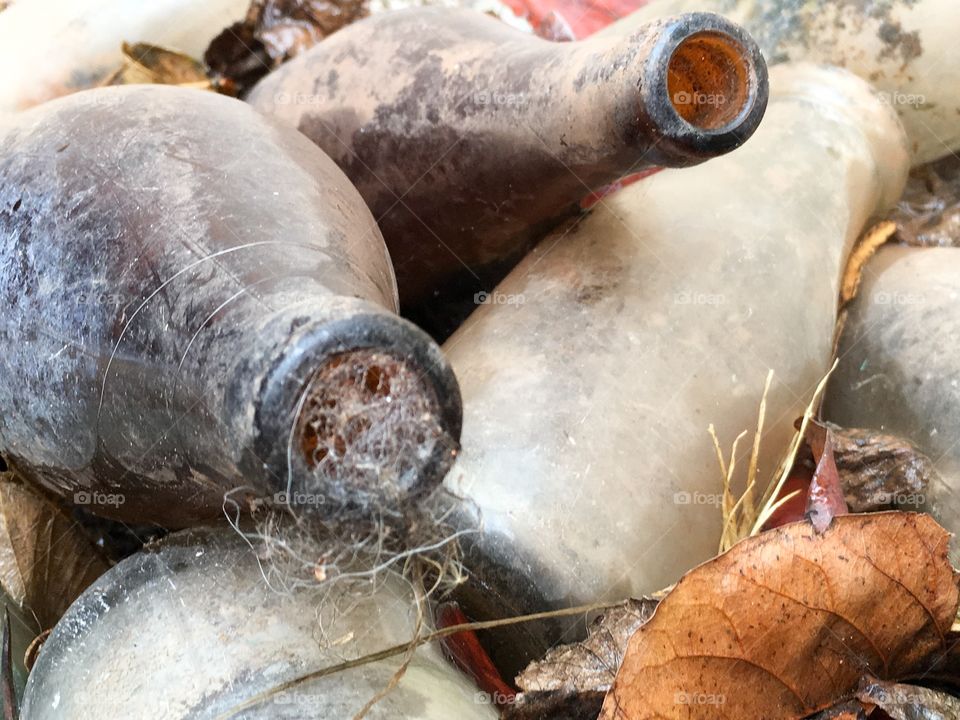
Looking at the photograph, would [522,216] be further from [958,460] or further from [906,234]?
[906,234]

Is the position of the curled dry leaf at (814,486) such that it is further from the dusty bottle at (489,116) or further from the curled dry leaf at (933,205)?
the curled dry leaf at (933,205)

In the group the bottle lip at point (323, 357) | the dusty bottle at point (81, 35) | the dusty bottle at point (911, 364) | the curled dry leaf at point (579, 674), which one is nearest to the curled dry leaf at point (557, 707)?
the curled dry leaf at point (579, 674)

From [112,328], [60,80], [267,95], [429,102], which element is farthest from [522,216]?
[60,80]

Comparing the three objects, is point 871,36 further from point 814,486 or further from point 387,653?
point 387,653

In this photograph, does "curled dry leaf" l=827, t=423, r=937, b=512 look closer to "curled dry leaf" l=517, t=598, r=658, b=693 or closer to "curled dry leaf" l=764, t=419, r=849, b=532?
"curled dry leaf" l=764, t=419, r=849, b=532

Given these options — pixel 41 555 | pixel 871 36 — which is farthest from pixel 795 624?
pixel 871 36

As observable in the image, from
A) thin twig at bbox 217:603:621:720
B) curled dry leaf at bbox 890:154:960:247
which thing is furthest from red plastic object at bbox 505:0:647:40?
thin twig at bbox 217:603:621:720
